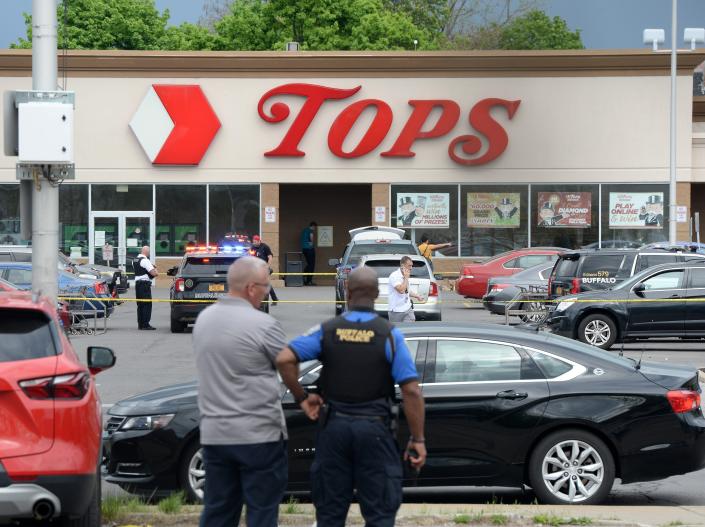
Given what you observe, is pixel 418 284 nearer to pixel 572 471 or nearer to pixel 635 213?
pixel 572 471

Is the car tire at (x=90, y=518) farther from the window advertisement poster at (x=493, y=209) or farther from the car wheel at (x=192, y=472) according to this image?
the window advertisement poster at (x=493, y=209)

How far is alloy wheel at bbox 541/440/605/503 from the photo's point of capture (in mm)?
9070

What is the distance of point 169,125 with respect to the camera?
3916 centimetres

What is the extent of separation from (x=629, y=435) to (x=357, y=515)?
7.53 feet

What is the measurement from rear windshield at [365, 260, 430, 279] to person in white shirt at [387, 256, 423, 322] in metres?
5.55

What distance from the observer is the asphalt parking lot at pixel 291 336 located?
Answer: 9.95 meters

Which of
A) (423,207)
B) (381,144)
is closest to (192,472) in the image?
(381,144)

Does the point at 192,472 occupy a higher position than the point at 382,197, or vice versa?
the point at 382,197

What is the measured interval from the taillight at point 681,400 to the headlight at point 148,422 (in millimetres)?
3782

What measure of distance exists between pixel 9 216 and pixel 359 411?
116 feet

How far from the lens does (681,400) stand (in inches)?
365

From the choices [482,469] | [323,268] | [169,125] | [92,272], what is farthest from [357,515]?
[323,268]

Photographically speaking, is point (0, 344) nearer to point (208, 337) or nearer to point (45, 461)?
point (45, 461)

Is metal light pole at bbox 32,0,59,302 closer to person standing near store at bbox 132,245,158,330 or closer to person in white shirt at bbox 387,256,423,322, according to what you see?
person in white shirt at bbox 387,256,423,322
